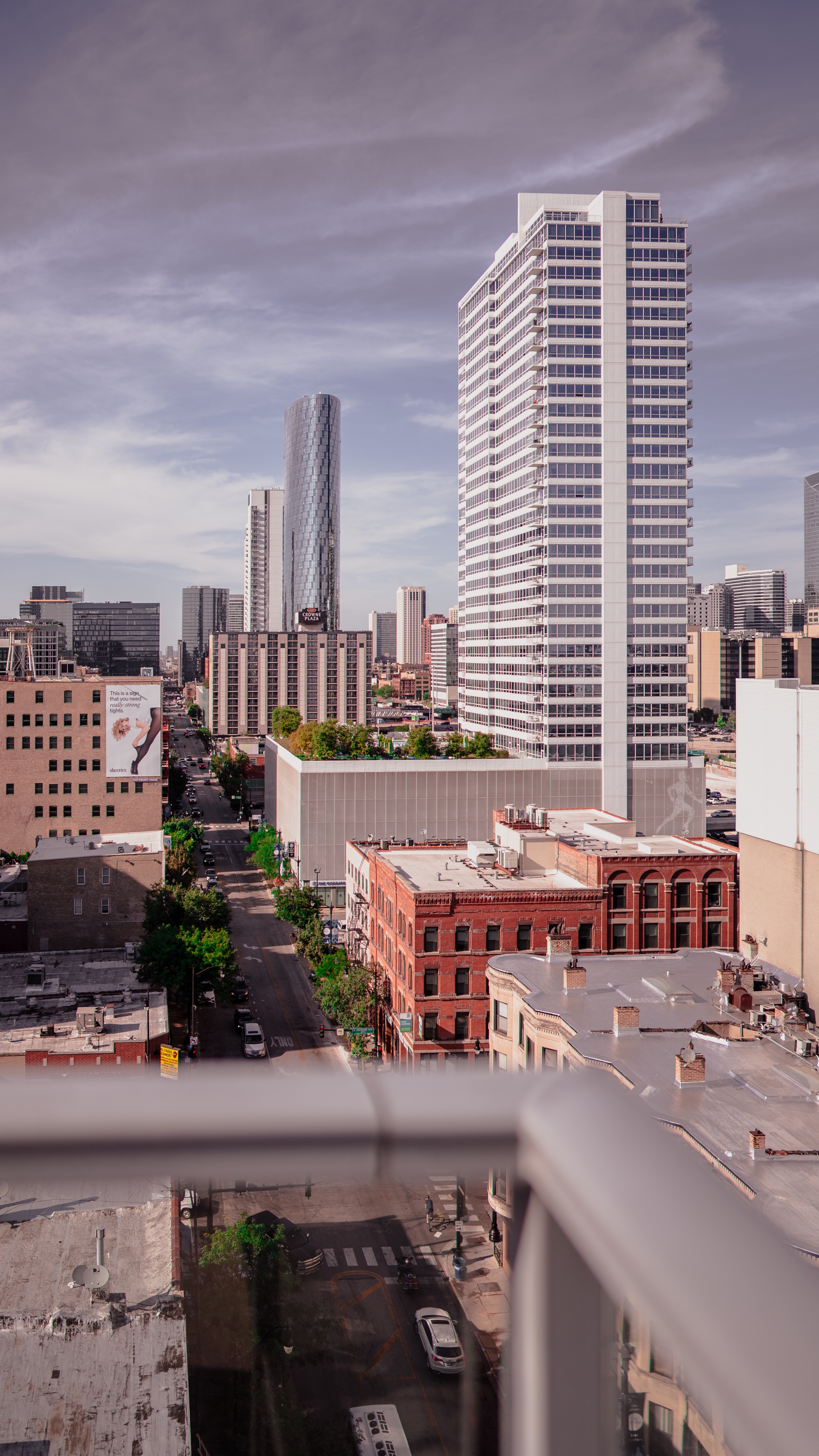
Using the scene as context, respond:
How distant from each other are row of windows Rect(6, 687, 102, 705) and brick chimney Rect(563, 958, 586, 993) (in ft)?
171

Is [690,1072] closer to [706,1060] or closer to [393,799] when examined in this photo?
[706,1060]

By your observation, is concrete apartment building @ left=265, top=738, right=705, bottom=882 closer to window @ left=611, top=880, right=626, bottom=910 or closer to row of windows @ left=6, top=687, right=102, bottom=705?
row of windows @ left=6, top=687, right=102, bottom=705

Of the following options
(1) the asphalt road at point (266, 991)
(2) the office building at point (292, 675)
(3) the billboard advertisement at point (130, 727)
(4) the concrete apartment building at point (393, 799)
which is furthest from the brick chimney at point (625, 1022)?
(2) the office building at point (292, 675)

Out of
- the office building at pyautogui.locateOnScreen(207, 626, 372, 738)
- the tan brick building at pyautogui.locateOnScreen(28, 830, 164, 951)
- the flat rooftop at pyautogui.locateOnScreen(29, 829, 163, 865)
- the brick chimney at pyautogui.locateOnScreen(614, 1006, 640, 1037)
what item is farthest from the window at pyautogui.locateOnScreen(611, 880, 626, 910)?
the office building at pyautogui.locateOnScreen(207, 626, 372, 738)

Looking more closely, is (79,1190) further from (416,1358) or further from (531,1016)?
(531,1016)

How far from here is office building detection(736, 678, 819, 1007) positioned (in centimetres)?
3306

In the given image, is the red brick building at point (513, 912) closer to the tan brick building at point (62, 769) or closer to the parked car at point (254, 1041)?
the parked car at point (254, 1041)

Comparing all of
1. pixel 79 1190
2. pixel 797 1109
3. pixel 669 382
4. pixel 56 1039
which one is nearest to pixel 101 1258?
pixel 79 1190

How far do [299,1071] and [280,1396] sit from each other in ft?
1.84

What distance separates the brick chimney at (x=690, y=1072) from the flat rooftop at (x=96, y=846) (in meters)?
37.2

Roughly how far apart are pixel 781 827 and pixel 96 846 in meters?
36.8

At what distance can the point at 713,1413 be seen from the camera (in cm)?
142

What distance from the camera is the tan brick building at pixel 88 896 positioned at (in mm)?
51625

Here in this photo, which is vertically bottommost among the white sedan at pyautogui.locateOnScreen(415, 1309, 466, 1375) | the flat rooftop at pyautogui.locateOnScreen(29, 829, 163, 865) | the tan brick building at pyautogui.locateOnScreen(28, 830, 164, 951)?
the tan brick building at pyautogui.locateOnScreen(28, 830, 164, 951)
